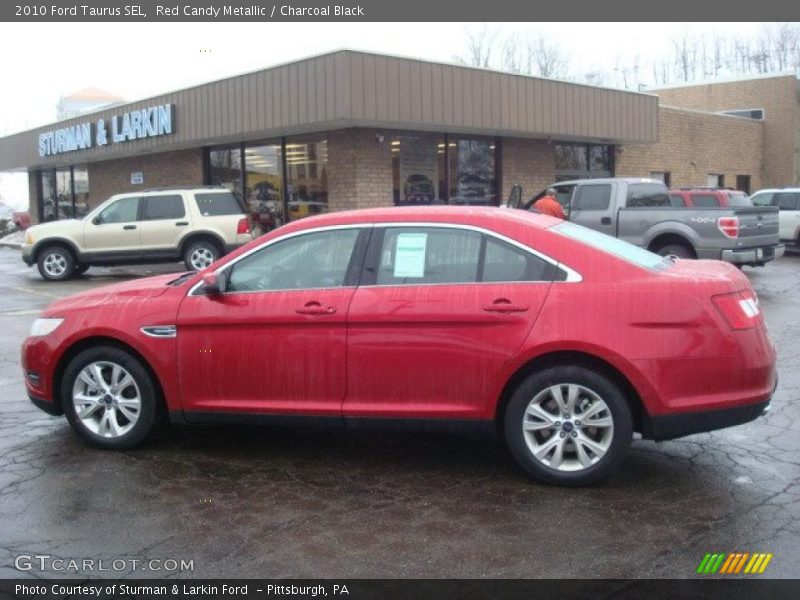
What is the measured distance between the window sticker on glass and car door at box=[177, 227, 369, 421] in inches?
9.6

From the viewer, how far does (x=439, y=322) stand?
492 cm

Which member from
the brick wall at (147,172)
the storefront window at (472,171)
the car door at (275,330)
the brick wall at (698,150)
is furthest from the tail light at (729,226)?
the brick wall at (147,172)

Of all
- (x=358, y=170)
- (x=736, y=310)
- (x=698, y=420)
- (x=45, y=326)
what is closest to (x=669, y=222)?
(x=358, y=170)

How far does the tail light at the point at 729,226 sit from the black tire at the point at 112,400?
1001 cm

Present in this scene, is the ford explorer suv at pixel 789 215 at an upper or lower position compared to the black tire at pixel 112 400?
upper

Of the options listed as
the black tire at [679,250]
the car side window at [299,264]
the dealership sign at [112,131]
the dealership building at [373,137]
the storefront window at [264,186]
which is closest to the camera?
the car side window at [299,264]

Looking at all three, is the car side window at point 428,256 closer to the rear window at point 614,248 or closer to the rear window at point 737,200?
the rear window at point 614,248

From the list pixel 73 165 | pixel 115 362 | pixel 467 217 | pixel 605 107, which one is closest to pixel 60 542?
pixel 115 362

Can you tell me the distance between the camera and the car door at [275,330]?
5105 millimetres

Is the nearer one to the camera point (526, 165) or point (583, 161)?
point (526, 165)

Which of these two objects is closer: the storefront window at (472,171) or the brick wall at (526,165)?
the storefront window at (472,171)

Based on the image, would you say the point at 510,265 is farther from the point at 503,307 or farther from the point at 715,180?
the point at 715,180

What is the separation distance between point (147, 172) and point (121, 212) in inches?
304
